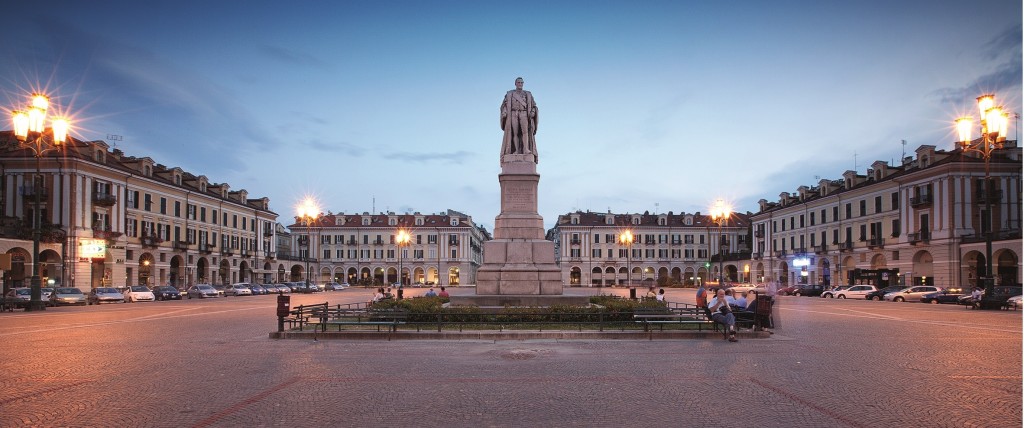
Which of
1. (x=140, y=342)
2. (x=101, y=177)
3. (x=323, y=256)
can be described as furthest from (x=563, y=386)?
(x=323, y=256)

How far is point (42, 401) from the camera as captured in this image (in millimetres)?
8578

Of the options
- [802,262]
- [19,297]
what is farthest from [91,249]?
[802,262]

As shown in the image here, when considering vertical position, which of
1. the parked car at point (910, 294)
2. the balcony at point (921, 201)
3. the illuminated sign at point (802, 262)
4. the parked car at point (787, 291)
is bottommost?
the parked car at point (787, 291)

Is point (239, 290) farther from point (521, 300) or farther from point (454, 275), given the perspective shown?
point (454, 275)

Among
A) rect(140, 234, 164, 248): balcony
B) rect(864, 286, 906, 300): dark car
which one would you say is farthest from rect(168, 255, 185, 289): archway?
rect(864, 286, 906, 300): dark car

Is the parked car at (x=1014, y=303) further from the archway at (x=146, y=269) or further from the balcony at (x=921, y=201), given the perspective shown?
the archway at (x=146, y=269)

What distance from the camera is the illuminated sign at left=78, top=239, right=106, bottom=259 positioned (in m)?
50.2

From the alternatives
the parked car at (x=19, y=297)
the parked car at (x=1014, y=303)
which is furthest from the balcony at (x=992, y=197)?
the parked car at (x=19, y=297)

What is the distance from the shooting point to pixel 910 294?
44.3 metres

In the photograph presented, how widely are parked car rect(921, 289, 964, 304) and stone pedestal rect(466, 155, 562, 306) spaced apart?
30.7m

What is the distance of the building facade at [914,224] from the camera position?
2047 inches

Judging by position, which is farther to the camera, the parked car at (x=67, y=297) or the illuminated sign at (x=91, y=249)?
the illuminated sign at (x=91, y=249)

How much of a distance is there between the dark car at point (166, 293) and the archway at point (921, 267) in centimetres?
6096

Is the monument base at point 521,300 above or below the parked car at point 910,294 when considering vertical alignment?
above
